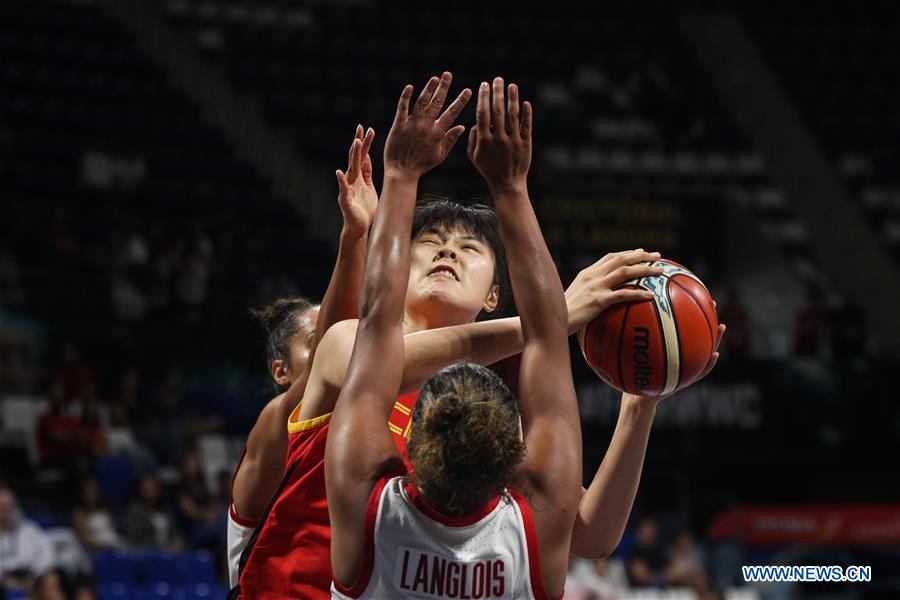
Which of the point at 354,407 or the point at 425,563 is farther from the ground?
the point at 354,407

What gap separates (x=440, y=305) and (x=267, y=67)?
530 inches

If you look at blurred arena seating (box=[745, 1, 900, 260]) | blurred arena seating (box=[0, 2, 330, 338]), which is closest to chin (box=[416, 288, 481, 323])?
blurred arena seating (box=[0, 2, 330, 338])

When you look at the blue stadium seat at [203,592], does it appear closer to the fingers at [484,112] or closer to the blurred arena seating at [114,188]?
the blurred arena seating at [114,188]

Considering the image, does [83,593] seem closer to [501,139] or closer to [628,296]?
[628,296]

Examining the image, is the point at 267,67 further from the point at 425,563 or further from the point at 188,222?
the point at 425,563

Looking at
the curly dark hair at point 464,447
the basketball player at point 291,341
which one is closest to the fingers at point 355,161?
the basketball player at point 291,341

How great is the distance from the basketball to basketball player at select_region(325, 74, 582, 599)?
246mm

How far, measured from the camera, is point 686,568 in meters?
10.1

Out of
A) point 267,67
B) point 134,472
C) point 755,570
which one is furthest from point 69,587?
point 267,67

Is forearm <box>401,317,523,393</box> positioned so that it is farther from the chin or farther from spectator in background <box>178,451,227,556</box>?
spectator in background <box>178,451,227,556</box>

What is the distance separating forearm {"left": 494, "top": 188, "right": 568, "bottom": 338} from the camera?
2.54 m

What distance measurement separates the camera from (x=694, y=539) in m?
11.3

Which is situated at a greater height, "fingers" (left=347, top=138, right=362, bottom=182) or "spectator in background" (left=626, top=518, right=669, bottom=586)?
"fingers" (left=347, top=138, right=362, bottom=182)

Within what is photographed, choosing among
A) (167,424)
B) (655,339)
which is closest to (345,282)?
(655,339)
